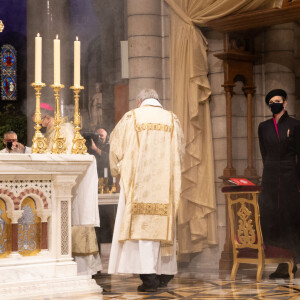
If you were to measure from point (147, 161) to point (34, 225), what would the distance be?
117cm

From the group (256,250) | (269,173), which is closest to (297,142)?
(269,173)

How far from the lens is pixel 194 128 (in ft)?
28.2

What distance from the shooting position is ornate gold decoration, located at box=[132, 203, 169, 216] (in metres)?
6.83

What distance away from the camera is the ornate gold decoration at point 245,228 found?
746cm

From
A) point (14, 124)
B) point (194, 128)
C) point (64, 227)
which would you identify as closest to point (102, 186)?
point (194, 128)

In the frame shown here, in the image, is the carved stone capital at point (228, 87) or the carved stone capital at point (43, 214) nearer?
the carved stone capital at point (43, 214)

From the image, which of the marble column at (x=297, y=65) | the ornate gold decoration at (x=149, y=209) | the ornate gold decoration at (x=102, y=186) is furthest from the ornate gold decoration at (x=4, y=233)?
the marble column at (x=297, y=65)

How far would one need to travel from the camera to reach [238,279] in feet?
24.5

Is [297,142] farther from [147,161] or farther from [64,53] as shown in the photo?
[64,53]

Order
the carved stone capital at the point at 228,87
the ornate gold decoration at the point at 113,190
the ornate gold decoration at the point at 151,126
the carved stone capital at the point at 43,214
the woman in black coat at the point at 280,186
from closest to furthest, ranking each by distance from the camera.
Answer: the carved stone capital at the point at 43,214 → the ornate gold decoration at the point at 151,126 → the woman in black coat at the point at 280,186 → the carved stone capital at the point at 228,87 → the ornate gold decoration at the point at 113,190

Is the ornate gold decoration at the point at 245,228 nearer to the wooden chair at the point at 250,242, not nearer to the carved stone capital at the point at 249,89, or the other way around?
the wooden chair at the point at 250,242

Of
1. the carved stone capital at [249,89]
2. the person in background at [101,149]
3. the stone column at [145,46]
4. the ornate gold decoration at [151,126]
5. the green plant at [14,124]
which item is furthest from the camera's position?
the green plant at [14,124]

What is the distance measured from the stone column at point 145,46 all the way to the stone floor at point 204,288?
7.43 ft

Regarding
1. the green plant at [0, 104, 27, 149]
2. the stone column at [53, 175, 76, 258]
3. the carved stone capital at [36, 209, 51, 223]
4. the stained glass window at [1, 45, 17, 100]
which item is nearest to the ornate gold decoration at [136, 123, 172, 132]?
the stone column at [53, 175, 76, 258]
